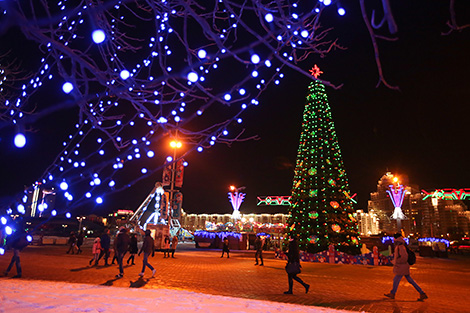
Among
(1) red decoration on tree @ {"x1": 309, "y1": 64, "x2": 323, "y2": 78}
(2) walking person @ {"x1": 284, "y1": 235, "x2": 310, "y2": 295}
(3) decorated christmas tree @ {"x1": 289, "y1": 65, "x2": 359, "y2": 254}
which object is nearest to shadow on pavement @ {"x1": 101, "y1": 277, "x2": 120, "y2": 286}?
(2) walking person @ {"x1": 284, "y1": 235, "x2": 310, "y2": 295}

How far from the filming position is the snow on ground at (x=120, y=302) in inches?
174

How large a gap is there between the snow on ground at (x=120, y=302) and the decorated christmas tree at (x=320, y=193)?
39.1 ft

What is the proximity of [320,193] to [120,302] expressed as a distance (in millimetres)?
13622

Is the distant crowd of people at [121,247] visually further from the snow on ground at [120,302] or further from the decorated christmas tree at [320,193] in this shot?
the decorated christmas tree at [320,193]

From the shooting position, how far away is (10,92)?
11.1m

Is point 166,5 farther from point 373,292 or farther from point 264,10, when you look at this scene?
point 373,292

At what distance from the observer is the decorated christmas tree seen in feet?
53.4

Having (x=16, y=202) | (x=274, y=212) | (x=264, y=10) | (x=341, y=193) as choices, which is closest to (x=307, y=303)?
(x=264, y=10)

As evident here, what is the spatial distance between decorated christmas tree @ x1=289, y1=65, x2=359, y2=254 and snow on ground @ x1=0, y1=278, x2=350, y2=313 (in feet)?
39.1

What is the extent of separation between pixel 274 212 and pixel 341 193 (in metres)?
44.6

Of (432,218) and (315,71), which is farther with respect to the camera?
(432,218)

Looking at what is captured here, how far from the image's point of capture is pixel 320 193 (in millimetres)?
16625

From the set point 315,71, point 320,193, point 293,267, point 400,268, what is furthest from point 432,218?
point 293,267

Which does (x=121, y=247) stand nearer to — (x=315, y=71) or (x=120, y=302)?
(x=120, y=302)
